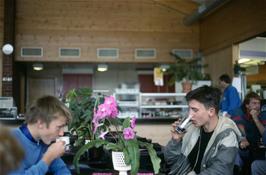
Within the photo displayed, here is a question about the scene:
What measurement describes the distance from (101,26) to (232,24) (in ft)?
10.6

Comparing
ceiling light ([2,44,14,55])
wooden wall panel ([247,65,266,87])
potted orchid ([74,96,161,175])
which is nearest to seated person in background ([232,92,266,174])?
potted orchid ([74,96,161,175])

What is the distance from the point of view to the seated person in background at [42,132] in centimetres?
167

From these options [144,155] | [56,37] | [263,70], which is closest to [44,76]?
[56,37]

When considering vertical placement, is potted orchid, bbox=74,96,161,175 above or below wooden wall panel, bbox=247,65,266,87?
below

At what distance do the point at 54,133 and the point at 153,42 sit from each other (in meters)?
7.87

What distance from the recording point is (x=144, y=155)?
2373 mm

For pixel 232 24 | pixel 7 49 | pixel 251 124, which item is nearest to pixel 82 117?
pixel 251 124

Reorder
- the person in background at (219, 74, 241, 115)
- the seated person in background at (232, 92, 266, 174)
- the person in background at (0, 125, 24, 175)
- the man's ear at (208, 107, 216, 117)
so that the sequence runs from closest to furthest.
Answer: the person in background at (0, 125, 24, 175) < the man's ear at (208, 107, 216, 117) < the seated person in background at (232, 92, 266, 174) < the person in background at (219, 74, 241, 115)

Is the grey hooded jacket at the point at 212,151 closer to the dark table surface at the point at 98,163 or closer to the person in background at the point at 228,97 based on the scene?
the dark table surface at the point at 98,163

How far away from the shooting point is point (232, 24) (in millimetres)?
7750

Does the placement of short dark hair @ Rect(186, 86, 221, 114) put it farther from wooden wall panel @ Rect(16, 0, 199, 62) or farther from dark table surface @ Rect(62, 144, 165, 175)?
wooden wall panel @ Rect(16, 0, 199, 62)

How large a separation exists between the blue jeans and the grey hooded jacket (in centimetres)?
169

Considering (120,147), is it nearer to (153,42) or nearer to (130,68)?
(153,42)

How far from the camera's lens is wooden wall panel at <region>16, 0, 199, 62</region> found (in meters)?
9.14
